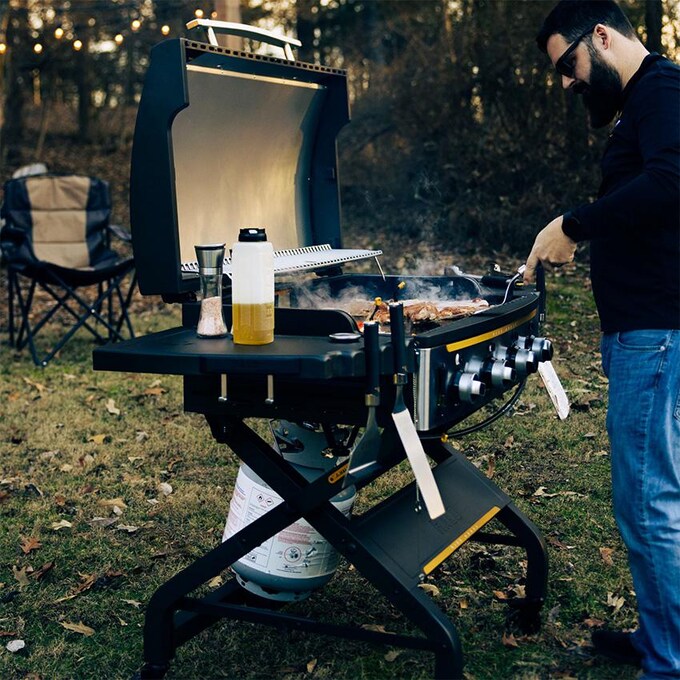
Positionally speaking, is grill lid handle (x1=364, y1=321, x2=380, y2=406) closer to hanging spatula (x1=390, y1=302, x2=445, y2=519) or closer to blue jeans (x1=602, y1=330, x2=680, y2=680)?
hanging spatula (x1=390, y1=302, x2=445, y2=519)

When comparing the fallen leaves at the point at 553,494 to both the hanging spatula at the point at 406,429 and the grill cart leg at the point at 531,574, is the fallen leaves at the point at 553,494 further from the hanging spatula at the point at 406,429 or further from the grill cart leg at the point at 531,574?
the hanging spatula at the point at 406,429

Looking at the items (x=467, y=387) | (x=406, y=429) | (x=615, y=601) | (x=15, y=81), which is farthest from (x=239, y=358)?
(x=15, y=81)

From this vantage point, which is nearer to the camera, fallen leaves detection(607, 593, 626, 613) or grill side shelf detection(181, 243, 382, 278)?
grill side shelf detection(181, 243, 382, 278)

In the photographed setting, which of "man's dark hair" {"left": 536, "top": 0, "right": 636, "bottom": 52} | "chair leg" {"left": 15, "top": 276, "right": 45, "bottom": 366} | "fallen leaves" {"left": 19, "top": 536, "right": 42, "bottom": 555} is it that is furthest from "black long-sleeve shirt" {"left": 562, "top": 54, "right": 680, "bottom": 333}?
"chair leg" {"left": 15, "top": 276, "right": 45, "bottom": 366}

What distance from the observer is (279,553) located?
250 centimetres

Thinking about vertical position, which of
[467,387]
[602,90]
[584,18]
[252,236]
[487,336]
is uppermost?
[584,18]

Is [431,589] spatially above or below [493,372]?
below

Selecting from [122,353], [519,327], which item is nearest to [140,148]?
[122,353]

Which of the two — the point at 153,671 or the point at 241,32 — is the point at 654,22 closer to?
the point at 241,32

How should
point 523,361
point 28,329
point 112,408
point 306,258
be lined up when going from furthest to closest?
point 28,329
point 112,408
point 306,258
point 523,361

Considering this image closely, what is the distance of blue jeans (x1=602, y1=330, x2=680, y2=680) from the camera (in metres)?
2.15

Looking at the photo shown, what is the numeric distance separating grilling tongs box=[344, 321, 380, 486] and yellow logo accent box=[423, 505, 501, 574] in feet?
1.17

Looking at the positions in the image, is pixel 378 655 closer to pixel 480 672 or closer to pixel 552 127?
pixel 480 672

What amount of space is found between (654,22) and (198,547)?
6.39 meters
